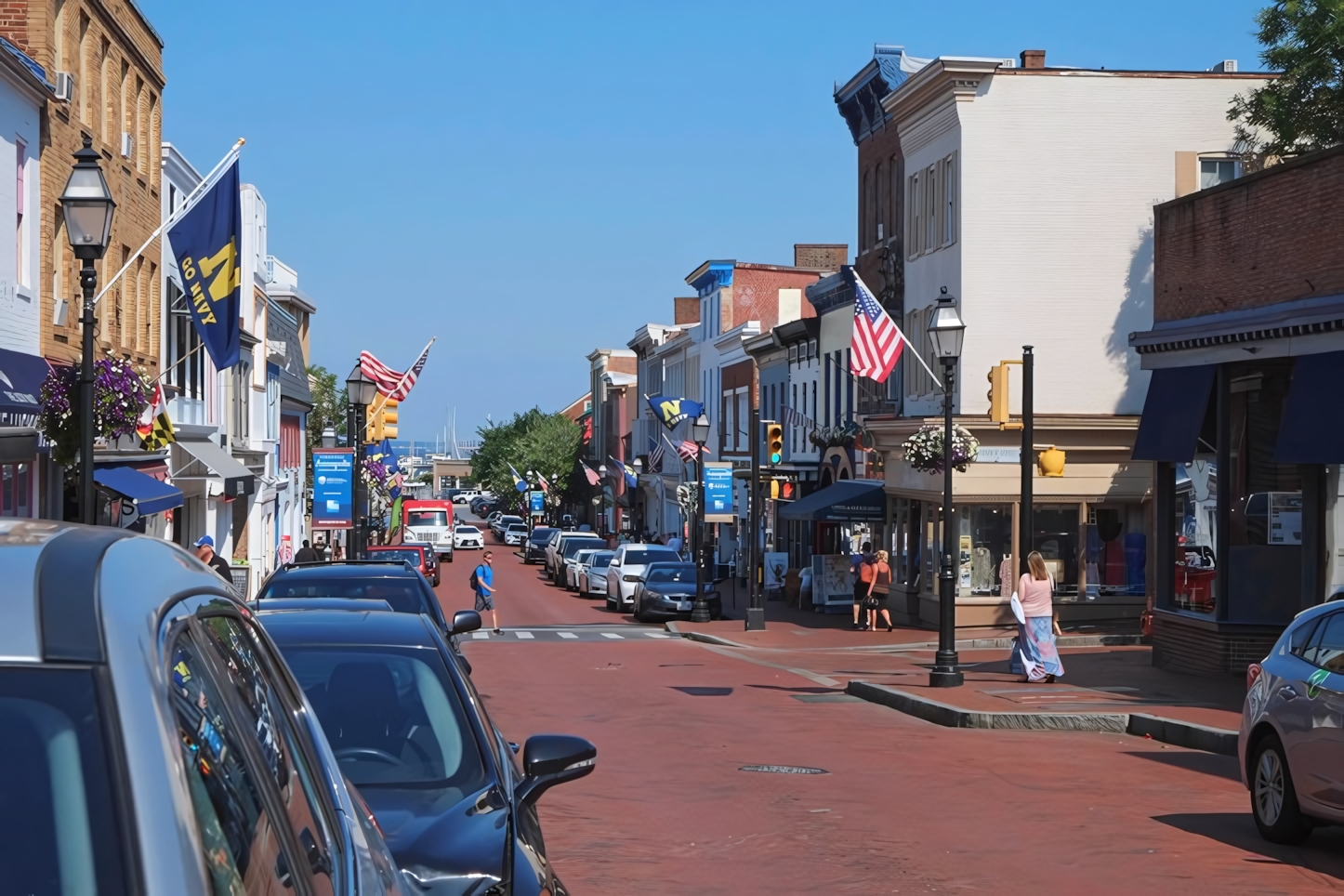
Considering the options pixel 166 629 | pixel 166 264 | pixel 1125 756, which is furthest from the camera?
pixel 166 264

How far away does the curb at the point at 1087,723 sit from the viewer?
52.1 ft

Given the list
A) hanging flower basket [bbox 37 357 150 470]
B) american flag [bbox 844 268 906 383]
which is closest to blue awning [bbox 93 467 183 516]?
hanging flower basket [bbox 37 357 150 470]

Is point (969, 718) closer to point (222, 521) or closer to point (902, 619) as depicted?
point (902, 619)

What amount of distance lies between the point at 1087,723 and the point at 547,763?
12.6 metres

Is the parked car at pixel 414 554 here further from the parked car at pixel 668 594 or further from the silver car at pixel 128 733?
the silver car at pixel 128 733

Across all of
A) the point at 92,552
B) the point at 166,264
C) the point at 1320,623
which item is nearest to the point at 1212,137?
the point at 166,264

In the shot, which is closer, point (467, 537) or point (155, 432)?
point (155, 432)

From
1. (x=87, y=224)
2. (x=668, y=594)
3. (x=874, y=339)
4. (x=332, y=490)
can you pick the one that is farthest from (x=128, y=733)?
(x=668, y=594)

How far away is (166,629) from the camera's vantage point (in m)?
2.22

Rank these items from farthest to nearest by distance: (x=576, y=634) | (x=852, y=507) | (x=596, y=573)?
1. (x=596, y=573)
2. (x=852, y=507)
3. (x=576, y=634)

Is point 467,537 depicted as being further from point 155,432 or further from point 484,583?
point 155,432

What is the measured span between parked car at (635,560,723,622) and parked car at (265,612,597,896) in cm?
3306

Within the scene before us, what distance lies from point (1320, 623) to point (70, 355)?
763 inches

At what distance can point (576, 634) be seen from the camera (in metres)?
36.1
